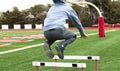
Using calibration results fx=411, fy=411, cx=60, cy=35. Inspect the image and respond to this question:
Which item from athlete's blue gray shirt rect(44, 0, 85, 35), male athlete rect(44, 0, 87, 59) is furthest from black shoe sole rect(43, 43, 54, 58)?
athlete's blue gray shirt rect(44, 0, 85, 35)

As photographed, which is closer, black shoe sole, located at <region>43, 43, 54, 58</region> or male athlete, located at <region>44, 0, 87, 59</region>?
male athlete, located at <region>44, 0, 87, 59</region>

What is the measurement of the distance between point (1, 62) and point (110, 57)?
3821 mm

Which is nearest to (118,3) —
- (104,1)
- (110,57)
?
(104,1)

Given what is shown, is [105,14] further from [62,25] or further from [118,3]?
[62,25]

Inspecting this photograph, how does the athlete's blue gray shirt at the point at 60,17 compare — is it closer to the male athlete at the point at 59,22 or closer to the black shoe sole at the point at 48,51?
the male athlete at the point at 59,22

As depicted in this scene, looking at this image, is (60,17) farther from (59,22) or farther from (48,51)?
(48,51)

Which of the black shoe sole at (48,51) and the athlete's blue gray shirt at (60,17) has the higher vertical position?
the athlete's blue gray shirt at (60,17)

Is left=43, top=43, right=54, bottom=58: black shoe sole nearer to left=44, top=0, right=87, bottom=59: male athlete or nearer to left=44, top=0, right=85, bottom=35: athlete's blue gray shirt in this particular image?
left=44, top=0, right=87, bottom=59: male athlete

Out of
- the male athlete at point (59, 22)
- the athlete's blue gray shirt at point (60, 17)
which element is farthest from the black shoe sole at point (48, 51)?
the athlete's blue gray shirt at point (60, 17)

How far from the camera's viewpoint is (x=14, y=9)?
6194 centimetres

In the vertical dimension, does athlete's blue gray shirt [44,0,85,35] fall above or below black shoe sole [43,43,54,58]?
above

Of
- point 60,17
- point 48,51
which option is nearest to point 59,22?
point 60,17

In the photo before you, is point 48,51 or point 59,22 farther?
point 48,51

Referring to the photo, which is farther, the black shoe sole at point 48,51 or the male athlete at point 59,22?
the black shoe sole at point 48,51
